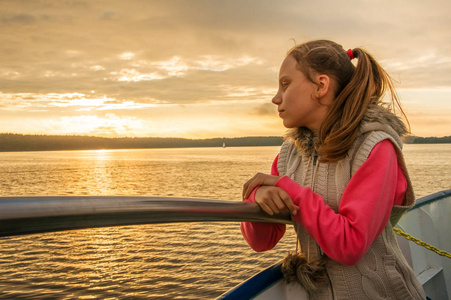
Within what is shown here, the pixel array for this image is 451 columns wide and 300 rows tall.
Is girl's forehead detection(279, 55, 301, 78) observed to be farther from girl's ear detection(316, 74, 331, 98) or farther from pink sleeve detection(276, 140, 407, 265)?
pink sleeve detection(276, 140, 407, 265)

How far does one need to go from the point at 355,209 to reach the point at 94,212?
3.40ft

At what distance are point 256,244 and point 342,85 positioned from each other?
85 centimetres

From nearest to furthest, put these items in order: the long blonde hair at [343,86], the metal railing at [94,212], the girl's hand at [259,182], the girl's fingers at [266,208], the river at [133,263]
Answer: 1. the metal railing at [94,212]
2. the girl's fingers at [266,208]
3. the girl's hand at [259,182]
4. the long blonde hair at [343,86]
5. the river at [133,263]

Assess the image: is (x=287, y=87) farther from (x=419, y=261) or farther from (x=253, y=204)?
(x=419, y=261)

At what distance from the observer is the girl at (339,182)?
1.55 m

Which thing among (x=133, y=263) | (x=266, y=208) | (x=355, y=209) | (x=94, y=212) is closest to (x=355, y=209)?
(x=355, y=209)

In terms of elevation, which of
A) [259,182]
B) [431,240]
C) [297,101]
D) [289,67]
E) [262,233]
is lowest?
[431,240]

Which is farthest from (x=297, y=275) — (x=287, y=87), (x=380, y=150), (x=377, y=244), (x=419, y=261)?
(x=419, y=261)

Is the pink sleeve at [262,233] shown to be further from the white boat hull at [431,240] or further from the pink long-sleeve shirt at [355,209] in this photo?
the white boat hull at [431,240]

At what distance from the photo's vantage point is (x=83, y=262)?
1304 centimetres

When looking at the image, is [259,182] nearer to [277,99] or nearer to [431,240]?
[277,99]

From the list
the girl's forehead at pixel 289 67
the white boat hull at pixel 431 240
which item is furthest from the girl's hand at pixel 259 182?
the white boat hull at pixel 431 240

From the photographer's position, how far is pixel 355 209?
5.10 feet

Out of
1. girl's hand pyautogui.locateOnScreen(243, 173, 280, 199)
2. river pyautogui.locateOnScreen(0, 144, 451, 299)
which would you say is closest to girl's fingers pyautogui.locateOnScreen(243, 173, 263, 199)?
girl's hand pyautogui.locateOnScreen(243, 173, 280, 199)
